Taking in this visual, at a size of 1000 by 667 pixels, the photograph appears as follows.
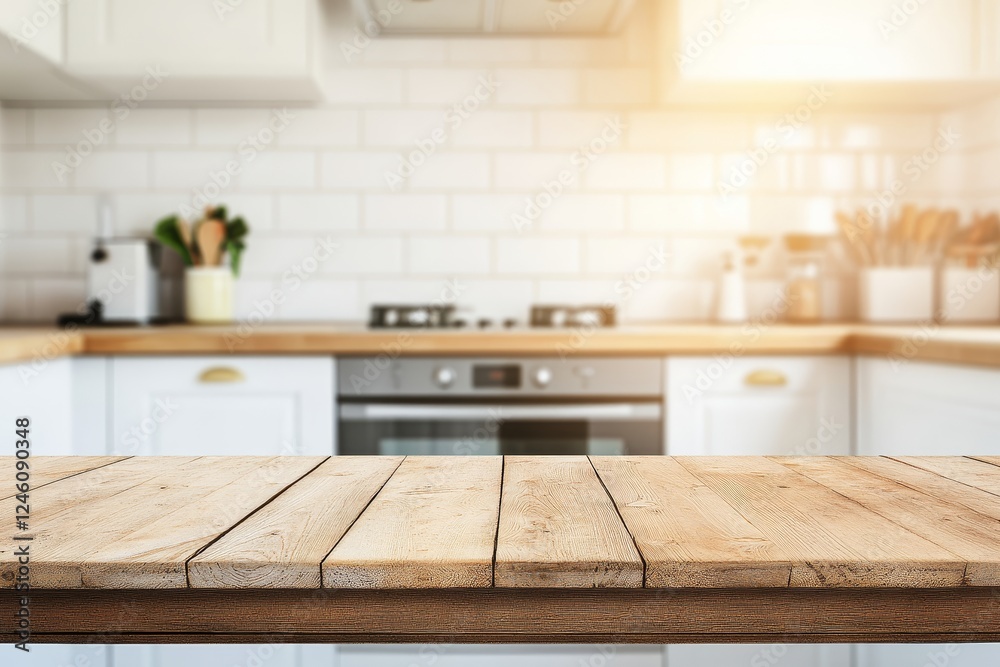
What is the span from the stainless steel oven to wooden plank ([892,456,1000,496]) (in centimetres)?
98

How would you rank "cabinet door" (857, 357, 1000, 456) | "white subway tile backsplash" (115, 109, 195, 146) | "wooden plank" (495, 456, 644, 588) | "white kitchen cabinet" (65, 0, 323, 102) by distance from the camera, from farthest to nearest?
"white subway tile backsplash" (115, 109, 195, 146), "white kitchen cabinet" (65, 0, 323, 102), "cabinet door" (857, 357, 1000, 456), "wooden plank" (495, 456, 644, 588)

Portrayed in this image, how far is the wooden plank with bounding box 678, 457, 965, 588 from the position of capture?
1.73ft

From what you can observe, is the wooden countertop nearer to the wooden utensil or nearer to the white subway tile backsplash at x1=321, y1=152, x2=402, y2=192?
the wooden utensil

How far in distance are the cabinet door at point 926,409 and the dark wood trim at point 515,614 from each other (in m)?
1.09

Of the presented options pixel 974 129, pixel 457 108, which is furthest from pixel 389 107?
pixel 974 129

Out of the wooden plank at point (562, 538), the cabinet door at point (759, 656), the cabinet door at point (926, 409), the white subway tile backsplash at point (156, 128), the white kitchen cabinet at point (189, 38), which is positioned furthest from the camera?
the white subway tile backsplash at point (156, 128)

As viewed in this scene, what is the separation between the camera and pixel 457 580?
1.72 feet

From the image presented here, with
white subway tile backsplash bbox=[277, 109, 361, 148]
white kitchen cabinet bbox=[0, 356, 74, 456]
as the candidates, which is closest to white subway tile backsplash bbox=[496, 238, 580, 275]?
white subway tile backsplash bbox=[277, 109, 361, 148]

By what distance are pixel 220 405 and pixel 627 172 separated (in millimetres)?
1410

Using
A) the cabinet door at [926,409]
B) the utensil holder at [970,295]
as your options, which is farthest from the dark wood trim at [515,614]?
the utensil holder at [970,295]

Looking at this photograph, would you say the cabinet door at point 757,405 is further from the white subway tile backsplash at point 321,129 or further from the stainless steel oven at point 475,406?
the white subway tile backsplash at point 321,129

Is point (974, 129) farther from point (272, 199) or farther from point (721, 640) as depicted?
point (721, 640)

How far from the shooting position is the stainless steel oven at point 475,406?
5.99 ft

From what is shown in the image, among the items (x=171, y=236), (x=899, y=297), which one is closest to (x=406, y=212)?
(x=171, y=236)
